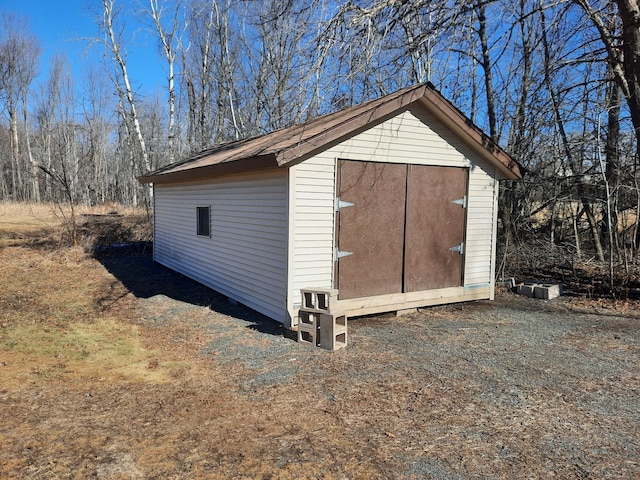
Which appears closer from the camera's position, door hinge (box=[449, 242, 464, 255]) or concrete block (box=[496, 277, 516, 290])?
door hinge (box=[449, 242, 464, 255])

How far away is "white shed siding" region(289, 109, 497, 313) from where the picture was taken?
6.15 metres

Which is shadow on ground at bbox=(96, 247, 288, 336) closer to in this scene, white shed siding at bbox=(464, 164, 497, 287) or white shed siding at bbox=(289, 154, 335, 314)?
white shed siding at bbox=(289, 154, 335, 314)

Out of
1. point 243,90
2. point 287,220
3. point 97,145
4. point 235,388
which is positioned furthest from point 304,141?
point 97,145

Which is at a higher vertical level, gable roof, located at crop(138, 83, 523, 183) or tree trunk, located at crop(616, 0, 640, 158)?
tree trunk, located at crop(616, 0, 640, 158)

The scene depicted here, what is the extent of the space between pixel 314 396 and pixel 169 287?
5.76m

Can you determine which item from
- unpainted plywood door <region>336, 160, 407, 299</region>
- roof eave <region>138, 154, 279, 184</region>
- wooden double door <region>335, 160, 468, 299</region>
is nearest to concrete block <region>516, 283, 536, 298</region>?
wooden double door <region>335, 160, 468, 299</region>

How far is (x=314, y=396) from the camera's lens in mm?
4047

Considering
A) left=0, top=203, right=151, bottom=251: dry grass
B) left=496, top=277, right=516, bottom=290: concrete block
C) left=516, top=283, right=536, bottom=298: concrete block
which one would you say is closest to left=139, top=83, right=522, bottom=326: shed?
left=516, top=283, right=536, bottom=298: concrete block

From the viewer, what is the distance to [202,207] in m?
8.84

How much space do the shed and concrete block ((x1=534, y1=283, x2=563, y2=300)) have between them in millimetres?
981

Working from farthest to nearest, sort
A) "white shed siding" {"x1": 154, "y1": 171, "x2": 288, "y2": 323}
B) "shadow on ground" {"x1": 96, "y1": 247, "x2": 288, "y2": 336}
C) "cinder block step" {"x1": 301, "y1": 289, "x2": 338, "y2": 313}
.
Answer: "shadow on ground" {"x1": 96, "y1": 247, "x2": 288, "y2": 336} < "white shed siding" {"x1": 154, "y1": 171, "x2": 288, "y2": 323} < "cinder block step" {"x1": 301, "y1": 289, "x2": 338, "y2": 313}

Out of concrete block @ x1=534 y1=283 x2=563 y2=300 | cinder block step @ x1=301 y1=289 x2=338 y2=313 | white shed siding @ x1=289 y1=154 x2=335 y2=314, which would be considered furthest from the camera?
concrete block @ x1=534 y1=283 x2=563 y2=300

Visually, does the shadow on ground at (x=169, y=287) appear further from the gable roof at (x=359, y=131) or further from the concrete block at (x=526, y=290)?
the concrete block at (x=526, y=290)

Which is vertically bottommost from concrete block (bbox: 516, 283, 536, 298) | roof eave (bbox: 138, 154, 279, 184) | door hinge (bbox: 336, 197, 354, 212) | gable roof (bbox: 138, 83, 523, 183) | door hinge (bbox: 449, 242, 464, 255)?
concrete block (bbox: 516, 283, 536, 298)
